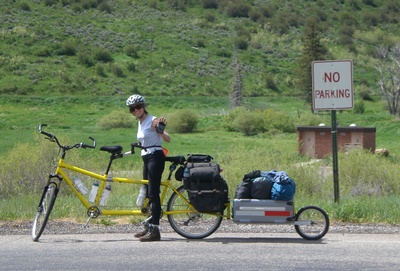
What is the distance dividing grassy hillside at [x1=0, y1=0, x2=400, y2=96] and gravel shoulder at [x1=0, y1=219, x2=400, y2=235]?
2009 inches

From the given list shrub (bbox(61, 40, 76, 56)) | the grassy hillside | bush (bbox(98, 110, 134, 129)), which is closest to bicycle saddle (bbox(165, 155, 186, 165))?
bush (bbox(98, 110, 134, 129))

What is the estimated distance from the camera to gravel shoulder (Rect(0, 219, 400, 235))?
11.7 metres

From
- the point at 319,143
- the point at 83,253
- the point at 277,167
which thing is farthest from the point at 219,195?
the point at 319,143

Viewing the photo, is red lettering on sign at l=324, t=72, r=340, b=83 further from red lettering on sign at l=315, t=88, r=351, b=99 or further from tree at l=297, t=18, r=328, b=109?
tree at l=297, t=18, r=328, b=109

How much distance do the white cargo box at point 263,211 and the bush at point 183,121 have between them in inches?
1624

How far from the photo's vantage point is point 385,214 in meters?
12.8

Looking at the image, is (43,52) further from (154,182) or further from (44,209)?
(154,182)

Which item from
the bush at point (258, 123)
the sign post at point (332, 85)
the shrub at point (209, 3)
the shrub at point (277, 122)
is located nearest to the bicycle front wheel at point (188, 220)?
the sign post at point (332, 85)

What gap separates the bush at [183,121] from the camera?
52.0 meters

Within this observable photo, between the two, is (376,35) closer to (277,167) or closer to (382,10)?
(382,10)

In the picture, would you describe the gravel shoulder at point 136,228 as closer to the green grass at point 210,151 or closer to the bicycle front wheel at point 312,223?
the green grass at point 210,151

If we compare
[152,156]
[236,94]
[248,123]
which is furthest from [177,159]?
[236,94]

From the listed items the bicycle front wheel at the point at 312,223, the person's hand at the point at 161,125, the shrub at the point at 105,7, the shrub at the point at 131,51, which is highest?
the shrub at the point at 105,7

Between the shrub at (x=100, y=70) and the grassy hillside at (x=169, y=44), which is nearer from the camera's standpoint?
the grassy hillside at (x=169, y=44)
